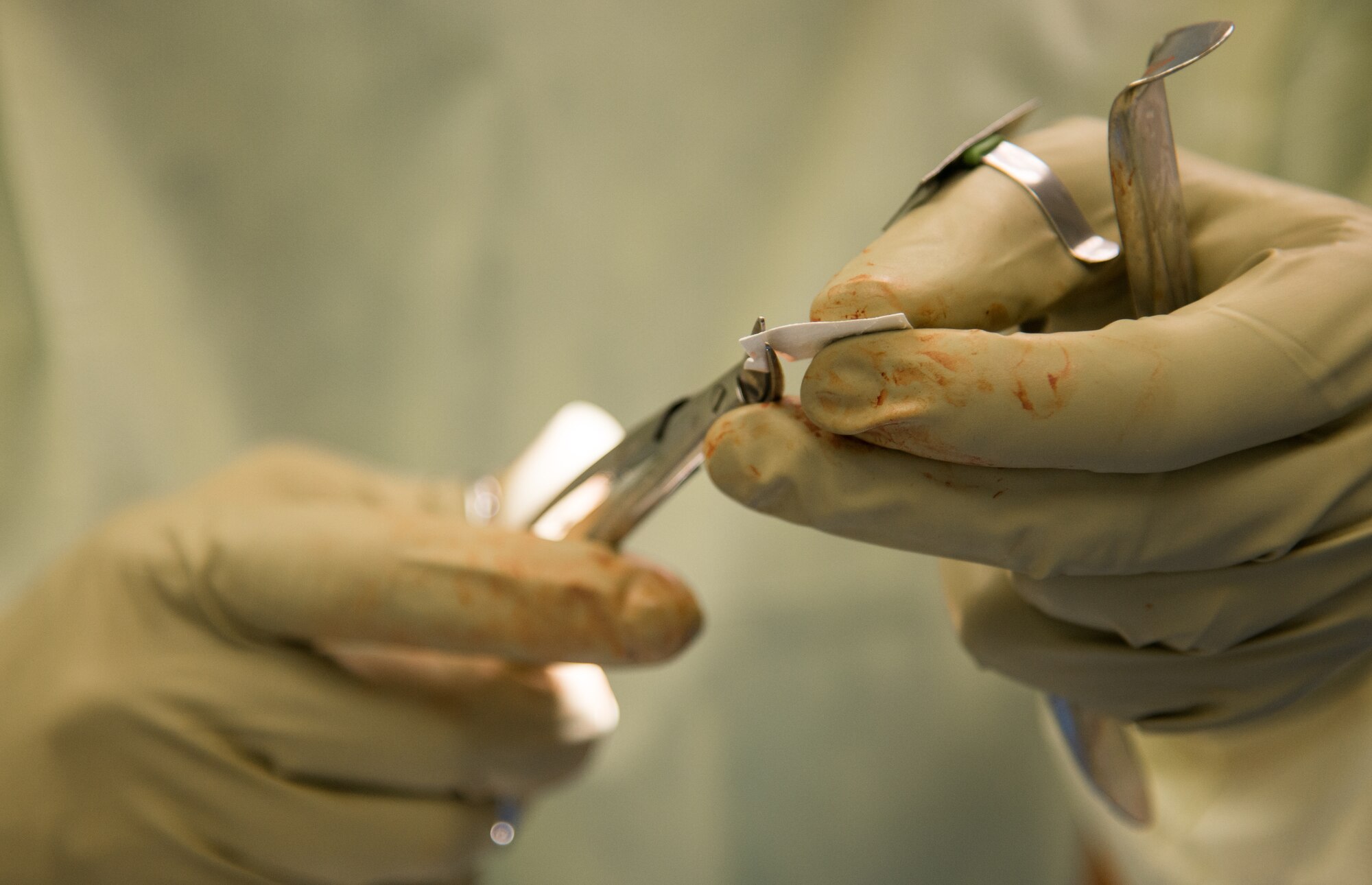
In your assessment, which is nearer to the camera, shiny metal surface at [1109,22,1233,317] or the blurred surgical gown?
shiny metal surface at [1109,22,1233,317]

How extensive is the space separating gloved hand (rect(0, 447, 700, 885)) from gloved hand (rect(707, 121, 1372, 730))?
0.59 ft

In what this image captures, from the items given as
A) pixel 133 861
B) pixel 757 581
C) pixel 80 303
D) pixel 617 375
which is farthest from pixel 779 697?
pixel 80 303

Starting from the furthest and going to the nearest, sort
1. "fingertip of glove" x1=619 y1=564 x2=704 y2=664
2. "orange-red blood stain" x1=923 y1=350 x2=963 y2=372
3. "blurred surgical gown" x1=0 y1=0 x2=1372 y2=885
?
"blurred surgical gown" x1=0 y1=0 x2=1372 y2=885 → "fingertip of glove" x1=619 y1=564 x2=704 y2=664 → "orange-red blood stain" x1=923 y1=350 x2=963 y2=372

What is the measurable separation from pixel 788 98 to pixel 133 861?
620mm

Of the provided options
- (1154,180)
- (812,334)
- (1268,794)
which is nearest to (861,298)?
(812,334)

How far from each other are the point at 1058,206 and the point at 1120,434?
0.35 feet

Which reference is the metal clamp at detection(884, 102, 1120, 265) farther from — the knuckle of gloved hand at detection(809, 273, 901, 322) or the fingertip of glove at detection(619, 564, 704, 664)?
the fingertip of glove at detection(619, 564, 704, 664)

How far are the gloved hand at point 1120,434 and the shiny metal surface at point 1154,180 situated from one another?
24 millimetres

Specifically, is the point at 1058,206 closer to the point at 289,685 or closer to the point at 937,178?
the point at 937,178

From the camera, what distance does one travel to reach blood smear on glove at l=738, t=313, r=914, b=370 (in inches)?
11.8

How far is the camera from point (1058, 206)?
14.3 inches

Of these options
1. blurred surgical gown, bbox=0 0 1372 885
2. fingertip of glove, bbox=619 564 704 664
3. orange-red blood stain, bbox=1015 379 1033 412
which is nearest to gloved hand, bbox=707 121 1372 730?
orange-red blood stain, bbox=1015 379 1033 412

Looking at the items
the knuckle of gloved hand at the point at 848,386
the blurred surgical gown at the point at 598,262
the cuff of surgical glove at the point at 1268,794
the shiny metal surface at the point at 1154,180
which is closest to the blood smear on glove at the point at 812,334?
the knuckle of gloved hand at the point at 848,386

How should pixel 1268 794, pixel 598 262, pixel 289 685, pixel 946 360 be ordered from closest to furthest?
pixel 946 360 → pixel 1268 794 → pixel 289 685 → pixel 598 262
